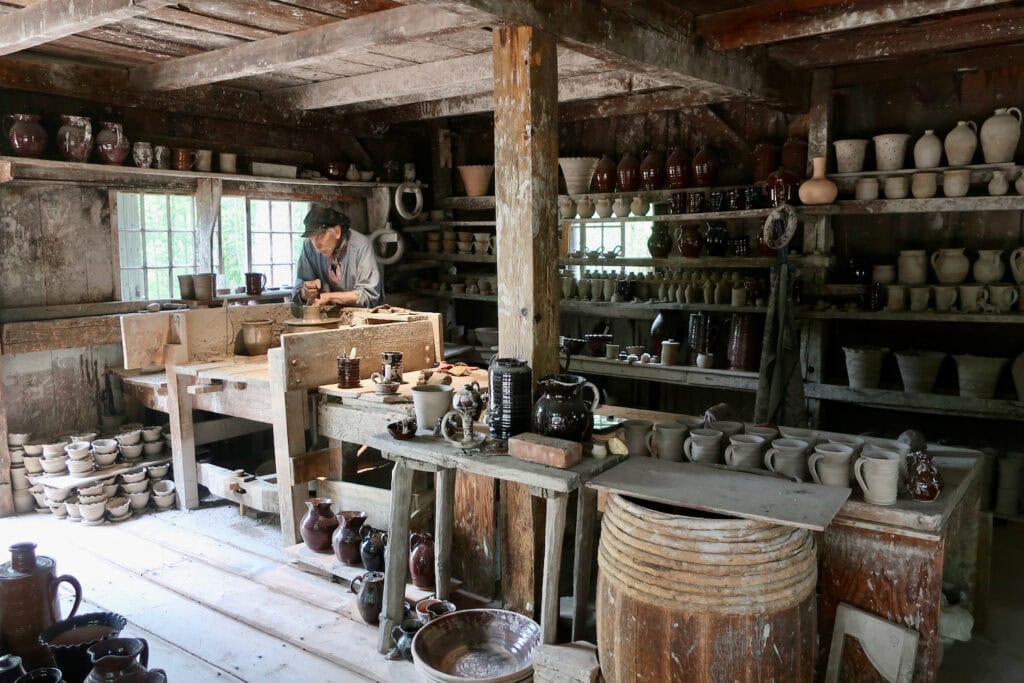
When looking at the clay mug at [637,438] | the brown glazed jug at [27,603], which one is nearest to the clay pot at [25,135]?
the brown glazed jug at [27,603]

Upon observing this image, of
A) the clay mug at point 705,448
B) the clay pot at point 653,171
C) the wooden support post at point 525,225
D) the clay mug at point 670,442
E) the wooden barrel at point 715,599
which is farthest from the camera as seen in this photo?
the clay pot at point 653,171

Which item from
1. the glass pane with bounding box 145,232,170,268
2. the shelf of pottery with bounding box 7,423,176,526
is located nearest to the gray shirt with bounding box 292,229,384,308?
the glass pane with bounding box 145,232,170,268

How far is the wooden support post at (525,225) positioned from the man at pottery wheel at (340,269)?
313 cm

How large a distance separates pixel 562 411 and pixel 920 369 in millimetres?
3195

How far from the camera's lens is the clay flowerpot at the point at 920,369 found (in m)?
5.11

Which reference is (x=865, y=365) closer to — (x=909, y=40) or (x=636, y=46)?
(x=909, y=40)

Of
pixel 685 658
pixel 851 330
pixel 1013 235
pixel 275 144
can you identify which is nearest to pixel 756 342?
pixel 851 330

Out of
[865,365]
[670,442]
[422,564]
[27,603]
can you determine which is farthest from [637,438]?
[865,365]

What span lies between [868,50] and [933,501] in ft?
9.98

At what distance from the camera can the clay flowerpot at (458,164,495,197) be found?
7.25 m

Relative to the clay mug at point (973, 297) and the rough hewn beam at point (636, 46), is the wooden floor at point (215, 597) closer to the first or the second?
the rough hewn beam at point (636, 46)

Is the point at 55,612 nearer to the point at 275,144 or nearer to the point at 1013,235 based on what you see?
the point at 275,144

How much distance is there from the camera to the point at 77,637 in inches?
119

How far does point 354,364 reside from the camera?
4312 mm
